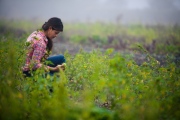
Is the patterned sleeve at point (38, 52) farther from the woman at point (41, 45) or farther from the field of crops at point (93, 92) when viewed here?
the field of crops at point (93, 92)

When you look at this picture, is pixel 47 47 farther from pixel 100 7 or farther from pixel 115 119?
pixel 100 7

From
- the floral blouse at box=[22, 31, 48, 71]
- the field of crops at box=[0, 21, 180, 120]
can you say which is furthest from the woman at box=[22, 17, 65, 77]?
the field of crops at box=[0, 21, 180, 120]

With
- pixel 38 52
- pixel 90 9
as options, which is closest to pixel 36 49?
pixel 38 52

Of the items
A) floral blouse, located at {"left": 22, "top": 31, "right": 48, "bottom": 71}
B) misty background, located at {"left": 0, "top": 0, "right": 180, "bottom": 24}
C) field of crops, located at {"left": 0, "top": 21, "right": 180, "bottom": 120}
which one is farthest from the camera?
misty background, located at {"left": 0, "top": 0, "right": 180, "bottom": 24}

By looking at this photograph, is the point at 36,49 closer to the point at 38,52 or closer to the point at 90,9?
the point at 38,52

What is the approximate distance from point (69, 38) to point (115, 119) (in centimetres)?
1207

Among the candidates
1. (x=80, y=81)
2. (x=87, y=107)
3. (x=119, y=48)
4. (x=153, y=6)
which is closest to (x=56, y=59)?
(x=80, y=81)

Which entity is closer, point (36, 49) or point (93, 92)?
point (93, 92)

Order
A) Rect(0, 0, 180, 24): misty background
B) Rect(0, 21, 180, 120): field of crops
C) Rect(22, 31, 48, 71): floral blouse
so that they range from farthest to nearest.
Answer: Rect(0, 0, 180, 24): misty background
Rect(22, 31, 48, 71): floral blouse
Rect(0, 21, 180, 120): field of crops

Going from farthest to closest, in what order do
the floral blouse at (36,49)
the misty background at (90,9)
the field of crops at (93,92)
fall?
1. the misty background at (90,9)
2. the floral blouse at (36,49)
3. the field of crops at (93,92)

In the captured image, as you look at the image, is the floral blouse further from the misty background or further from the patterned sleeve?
the misty background

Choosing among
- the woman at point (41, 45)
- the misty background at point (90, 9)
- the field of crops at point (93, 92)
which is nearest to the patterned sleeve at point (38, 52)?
the woman at point (41, 45)

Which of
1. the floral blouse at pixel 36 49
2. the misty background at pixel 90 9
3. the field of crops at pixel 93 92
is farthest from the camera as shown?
the misty background at pixel 90 9

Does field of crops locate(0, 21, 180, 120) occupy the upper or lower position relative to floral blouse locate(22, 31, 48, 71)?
lower
